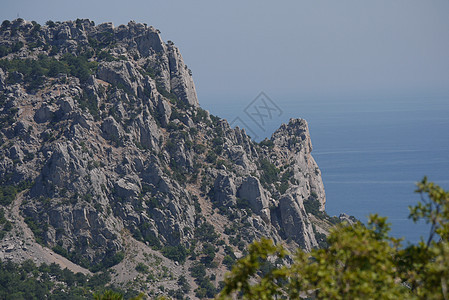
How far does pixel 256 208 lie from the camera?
299 ft

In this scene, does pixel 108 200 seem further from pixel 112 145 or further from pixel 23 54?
pixel 23 54

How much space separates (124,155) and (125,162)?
117 centimetres

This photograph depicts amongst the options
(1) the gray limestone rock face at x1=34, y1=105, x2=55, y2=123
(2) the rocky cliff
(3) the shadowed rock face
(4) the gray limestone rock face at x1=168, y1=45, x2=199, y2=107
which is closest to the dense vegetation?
(2) the rocky cliff

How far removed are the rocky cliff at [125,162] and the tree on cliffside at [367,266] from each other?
56.4 meters

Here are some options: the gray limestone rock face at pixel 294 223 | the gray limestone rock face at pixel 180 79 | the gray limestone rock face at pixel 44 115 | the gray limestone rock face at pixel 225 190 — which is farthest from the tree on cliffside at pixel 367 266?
the gray limestone rock face at pixel 180 79

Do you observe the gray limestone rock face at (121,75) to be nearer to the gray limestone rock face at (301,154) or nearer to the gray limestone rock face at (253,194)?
the gray limestone rock face at (253,194)

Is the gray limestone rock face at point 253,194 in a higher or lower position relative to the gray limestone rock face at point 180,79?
lower

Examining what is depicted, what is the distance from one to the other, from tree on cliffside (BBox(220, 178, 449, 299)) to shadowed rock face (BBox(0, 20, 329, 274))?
59276mm

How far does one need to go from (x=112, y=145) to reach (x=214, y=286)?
2781 centimetres

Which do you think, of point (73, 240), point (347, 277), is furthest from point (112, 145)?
point (347, 277)

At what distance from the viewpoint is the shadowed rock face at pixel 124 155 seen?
7869 cm

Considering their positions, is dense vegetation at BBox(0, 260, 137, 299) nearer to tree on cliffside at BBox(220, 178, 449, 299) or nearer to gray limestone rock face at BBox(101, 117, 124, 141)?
gray limestone rock face at BBox(101, 117, 124, 141)

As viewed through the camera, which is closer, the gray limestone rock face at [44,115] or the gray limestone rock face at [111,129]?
the gray limestone rock face at [44,115]

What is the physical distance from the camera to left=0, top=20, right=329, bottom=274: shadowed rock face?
7869 centimetres
